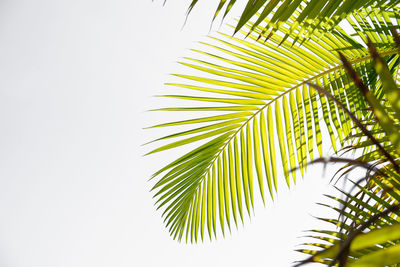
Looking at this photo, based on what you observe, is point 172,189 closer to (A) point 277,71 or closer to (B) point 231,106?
(B) point 231,106

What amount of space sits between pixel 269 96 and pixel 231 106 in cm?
12

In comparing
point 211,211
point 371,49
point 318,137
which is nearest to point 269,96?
point 318,137

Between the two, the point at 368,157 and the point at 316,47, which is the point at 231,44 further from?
the point at 368,157

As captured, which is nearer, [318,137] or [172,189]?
[318,137]

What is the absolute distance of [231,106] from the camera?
3.90ft

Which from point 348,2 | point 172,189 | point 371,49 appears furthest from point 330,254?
point 172,189

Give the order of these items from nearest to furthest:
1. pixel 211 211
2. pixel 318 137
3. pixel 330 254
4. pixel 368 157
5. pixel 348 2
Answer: pixel 330 254
pixel 348 2
pixel 368 157
pixel 318 137
pixel 211 211

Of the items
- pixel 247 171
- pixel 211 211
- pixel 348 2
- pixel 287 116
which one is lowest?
pixel 211 211

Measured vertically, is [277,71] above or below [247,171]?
above

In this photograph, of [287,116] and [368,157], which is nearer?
[368,157]

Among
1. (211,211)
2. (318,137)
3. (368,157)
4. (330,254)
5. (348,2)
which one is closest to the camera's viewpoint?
(330,254)

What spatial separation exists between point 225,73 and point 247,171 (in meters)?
0.31

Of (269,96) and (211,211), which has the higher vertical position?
(269,96)

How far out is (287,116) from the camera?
46.2 inches
